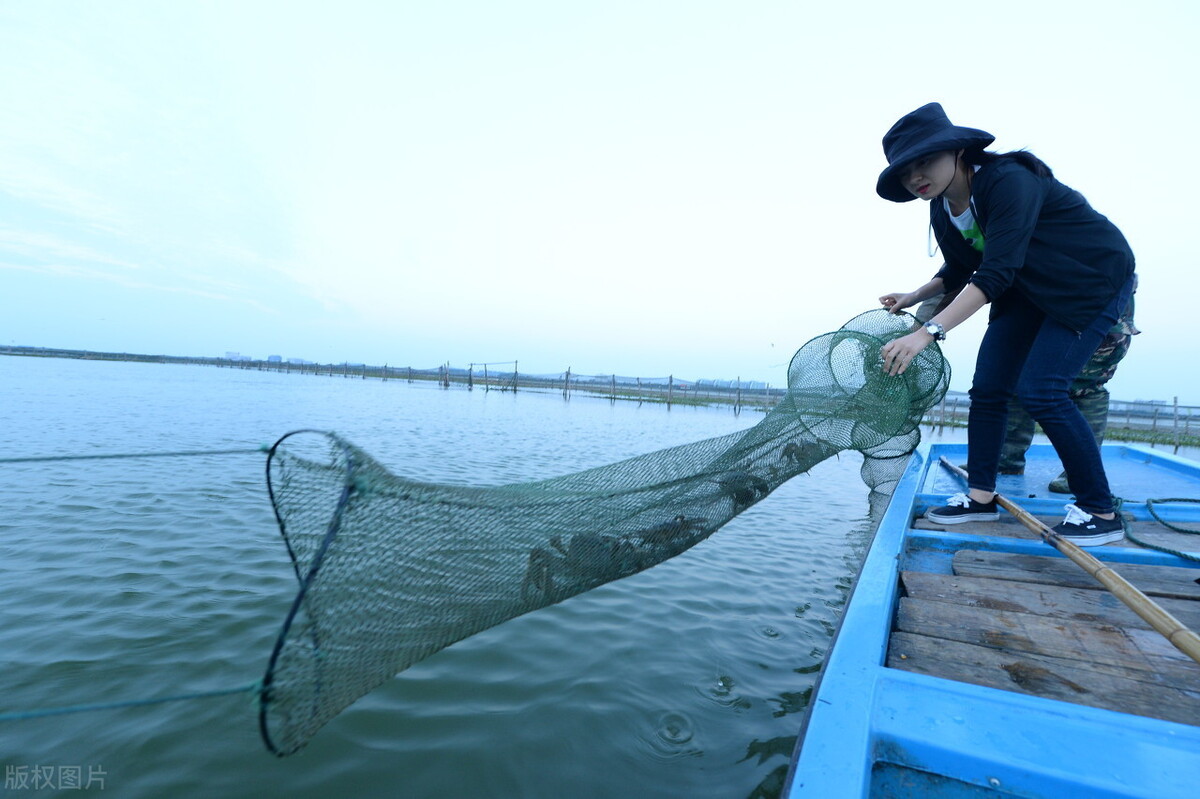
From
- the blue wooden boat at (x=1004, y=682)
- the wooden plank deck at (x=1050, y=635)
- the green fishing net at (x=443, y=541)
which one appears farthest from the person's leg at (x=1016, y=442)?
the wooden plank deck at (x=1050, y=635)

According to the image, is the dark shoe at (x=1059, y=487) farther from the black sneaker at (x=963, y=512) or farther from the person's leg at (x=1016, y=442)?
the black sneaker at (x=963, y=512)

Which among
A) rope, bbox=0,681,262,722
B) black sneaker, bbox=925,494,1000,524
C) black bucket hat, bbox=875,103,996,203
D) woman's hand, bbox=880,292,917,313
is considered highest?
black bucket hat, bbox=875,103,996,203

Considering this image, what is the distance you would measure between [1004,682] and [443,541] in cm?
169

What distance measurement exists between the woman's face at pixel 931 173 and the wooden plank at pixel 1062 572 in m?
1.70

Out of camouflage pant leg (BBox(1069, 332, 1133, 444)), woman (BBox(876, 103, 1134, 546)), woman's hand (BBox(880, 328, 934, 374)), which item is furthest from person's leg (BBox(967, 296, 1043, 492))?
woman's hand (BBox(880, 328, 934, 374))

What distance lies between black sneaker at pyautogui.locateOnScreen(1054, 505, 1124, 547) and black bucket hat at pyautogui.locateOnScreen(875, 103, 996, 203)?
1.75m

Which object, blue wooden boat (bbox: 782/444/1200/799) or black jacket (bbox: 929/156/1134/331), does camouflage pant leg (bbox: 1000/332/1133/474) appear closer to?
black jacket (bbox: 929/156/1134/331)

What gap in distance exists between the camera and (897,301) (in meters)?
3.62

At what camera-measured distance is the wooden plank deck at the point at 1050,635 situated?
1.39 metres

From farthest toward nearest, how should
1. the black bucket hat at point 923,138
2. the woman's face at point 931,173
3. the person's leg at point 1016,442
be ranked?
the person's leg at point 1016,442 → the woman's face at point 931,173 → the black bucket hat at point 923,138

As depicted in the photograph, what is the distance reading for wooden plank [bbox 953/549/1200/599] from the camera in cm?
195

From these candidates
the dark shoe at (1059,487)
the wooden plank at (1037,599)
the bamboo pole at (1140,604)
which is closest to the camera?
the bamboo pole at (1140,604)

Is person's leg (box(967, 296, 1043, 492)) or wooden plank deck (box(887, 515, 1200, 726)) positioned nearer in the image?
wooden plank deck (box(887, 515, 1200, 726))

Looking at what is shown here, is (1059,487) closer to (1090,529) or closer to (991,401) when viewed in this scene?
(991,401)
